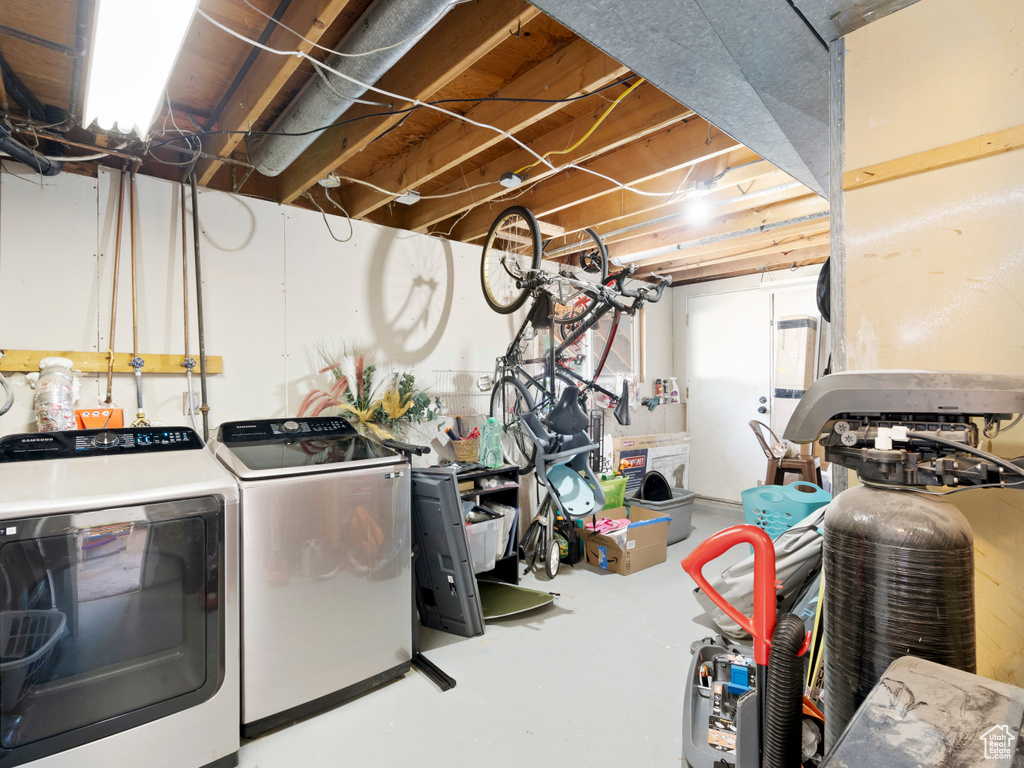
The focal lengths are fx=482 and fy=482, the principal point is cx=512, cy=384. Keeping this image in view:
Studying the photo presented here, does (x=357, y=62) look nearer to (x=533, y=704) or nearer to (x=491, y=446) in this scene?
(x=491, y=446)

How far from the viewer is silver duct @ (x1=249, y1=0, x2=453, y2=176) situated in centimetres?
140

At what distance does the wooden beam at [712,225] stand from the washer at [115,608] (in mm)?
3199

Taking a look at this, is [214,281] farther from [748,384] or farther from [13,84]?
[748,384]

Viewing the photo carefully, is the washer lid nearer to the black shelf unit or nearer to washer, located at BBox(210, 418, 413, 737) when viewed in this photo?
washer, located at BBox(210, 418, 413, 737)

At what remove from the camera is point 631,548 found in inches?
135

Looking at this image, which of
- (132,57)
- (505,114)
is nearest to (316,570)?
(132,57)

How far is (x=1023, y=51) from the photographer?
0.97m

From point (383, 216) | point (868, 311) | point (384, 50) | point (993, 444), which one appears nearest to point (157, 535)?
point (384, 50)

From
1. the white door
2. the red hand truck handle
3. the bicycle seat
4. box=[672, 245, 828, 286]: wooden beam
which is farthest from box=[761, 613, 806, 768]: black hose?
the white door

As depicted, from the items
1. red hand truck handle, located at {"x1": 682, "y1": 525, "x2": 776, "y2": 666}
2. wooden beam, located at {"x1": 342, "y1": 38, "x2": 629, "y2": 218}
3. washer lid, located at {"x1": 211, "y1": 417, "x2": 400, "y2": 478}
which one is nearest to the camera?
red hand truck handle, located at {"x1": 682, "y1": 525, "x2": 776, "y2": 666}

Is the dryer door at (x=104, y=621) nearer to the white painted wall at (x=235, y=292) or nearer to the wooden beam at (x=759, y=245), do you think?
the white painted wall at (x=235, y=292)

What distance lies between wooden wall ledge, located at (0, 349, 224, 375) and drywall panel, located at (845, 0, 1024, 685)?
2824mm

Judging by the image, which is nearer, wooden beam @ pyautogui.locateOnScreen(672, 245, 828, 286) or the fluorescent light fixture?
the fluorescent light fixture

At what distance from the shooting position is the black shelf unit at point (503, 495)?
10.3ft
